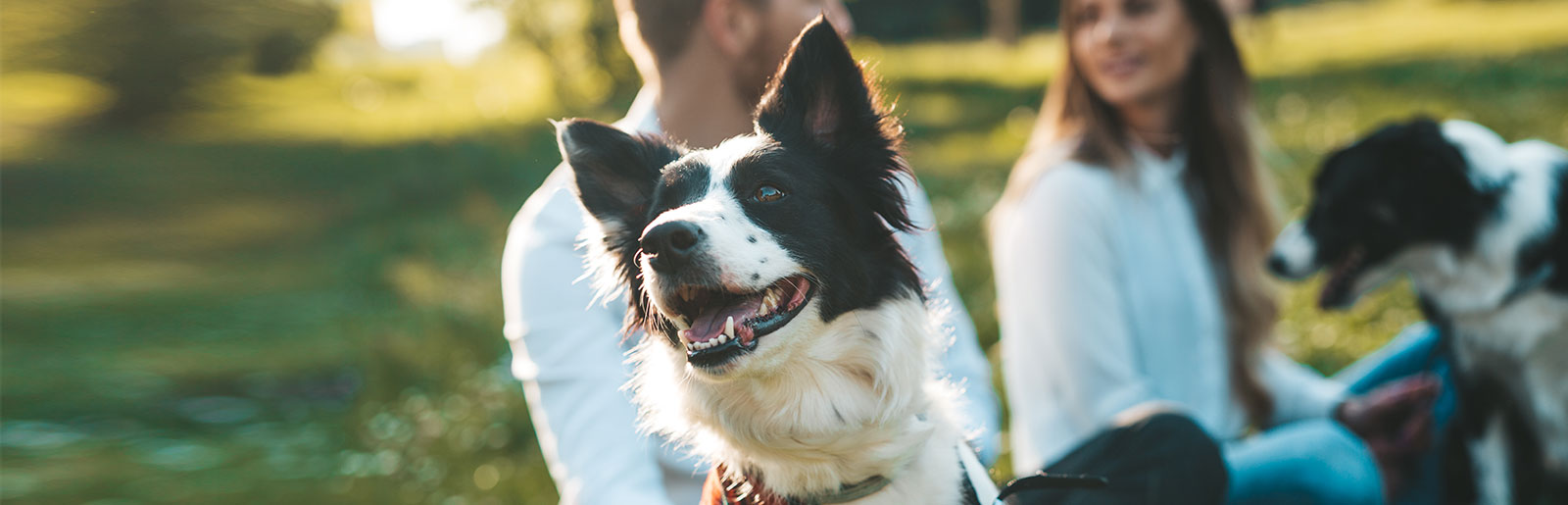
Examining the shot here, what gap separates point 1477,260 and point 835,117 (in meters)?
2.44

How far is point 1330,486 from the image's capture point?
244 cm

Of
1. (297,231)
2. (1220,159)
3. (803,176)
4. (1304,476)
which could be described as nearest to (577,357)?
(803,176)

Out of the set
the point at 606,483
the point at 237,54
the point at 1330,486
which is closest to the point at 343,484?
the point at 237,54

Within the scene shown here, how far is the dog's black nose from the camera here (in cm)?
123

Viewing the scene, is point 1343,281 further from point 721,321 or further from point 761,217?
point 721,321

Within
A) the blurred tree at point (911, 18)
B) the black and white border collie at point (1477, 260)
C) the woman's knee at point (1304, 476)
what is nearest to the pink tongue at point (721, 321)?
the blurred tree at point (911, 18)

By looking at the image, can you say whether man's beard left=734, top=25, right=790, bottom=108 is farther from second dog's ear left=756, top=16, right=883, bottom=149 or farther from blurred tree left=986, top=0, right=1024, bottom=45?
blurred tree left=986, top=0, right=1024, bottom=45

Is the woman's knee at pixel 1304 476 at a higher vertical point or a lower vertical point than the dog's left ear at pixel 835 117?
lower

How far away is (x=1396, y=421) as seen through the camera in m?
3.00

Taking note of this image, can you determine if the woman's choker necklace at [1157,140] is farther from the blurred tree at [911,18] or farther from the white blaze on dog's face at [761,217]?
the white blaze on dog's face at [761,217]

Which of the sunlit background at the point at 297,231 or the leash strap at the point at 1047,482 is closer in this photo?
the leash strap at the point at 1047,482

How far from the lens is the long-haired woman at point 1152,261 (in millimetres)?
2846

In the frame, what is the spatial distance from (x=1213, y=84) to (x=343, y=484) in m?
3.92

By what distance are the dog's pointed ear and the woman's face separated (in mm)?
1918
